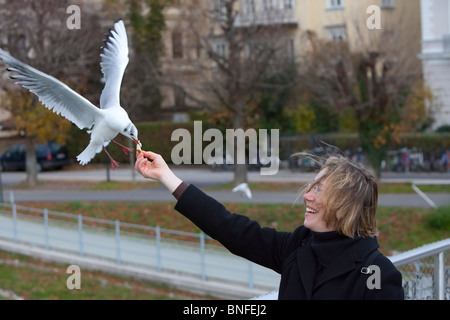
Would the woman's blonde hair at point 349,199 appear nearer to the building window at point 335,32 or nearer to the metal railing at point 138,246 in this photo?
the metal railing at point 138,246

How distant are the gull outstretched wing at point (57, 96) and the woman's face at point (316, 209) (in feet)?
2.41

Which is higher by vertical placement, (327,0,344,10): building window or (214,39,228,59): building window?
(327,0,344,10): building window

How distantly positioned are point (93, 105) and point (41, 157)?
64.6 ft

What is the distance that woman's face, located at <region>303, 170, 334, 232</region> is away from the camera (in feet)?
7.18

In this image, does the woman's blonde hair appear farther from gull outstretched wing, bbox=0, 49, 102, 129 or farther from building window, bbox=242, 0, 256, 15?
building window, bbox=242, 0, 256, 15

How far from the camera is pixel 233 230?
7.56ft

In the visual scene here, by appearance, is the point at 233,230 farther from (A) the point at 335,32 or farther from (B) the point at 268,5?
(A) the point at 335,32

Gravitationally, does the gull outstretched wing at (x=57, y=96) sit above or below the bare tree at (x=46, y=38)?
below

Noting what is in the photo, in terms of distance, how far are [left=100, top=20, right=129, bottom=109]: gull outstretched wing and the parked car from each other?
1764 cm

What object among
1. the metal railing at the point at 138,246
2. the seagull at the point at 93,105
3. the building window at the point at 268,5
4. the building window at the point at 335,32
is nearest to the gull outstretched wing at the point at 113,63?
the seagull at the point at 93,105

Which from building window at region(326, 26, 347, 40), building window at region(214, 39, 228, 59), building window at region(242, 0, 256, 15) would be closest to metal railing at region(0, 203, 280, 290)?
building window at region(214, 39, 228, 59)

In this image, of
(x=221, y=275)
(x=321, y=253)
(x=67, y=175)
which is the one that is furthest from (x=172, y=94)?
(x=321, y=253)

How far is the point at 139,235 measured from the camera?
12.6 meters

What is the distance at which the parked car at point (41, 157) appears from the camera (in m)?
20.4
